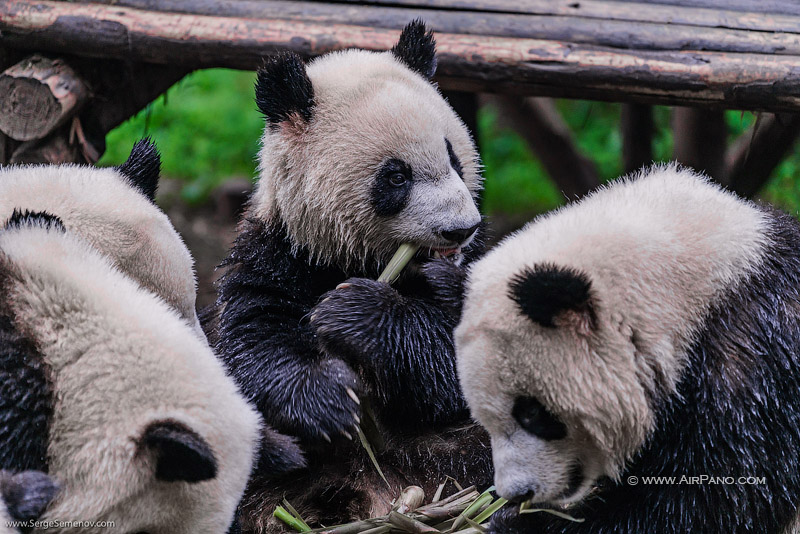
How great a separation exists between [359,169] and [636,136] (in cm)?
464

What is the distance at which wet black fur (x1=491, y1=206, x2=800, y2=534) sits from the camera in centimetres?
298

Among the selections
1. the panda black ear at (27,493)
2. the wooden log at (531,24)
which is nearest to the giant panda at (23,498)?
the panda black ear at (27,493)

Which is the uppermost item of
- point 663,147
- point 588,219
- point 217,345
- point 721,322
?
point 588,219

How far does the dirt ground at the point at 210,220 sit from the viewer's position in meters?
9.57

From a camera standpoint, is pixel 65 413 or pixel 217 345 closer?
pixel 65 413

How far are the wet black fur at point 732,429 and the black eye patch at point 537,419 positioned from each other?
353mm

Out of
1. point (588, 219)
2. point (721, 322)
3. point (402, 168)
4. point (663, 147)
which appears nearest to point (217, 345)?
point (402, 168)

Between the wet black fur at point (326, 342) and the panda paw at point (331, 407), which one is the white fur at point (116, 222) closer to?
the wet black fur at point (326, 342)

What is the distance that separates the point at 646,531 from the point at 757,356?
0.73m

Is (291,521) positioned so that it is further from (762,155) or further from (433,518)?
(762,155)

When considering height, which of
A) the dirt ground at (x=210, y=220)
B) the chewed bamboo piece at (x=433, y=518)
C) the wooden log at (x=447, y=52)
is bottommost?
the dirt ground at (x=210, y=220)

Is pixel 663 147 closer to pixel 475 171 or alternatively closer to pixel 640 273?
pixel 475 171

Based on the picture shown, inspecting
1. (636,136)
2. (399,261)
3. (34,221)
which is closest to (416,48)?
(399,261)

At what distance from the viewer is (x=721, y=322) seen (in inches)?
119
